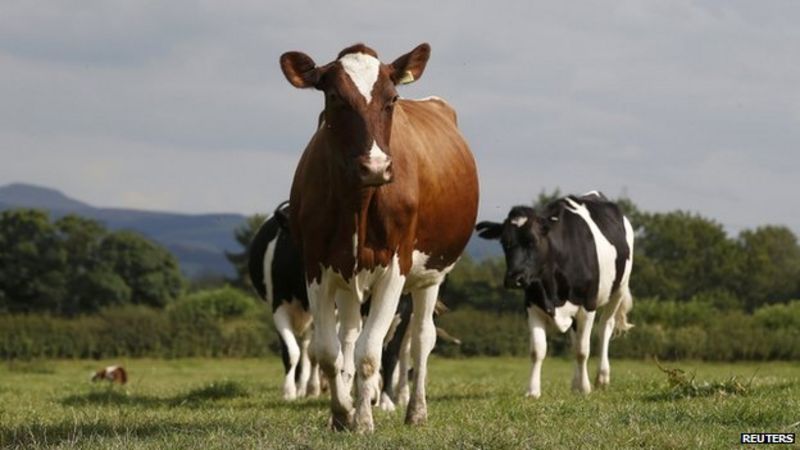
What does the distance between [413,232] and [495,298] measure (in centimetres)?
4384

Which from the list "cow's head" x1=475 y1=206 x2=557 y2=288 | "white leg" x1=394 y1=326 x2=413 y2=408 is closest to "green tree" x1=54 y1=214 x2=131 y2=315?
"cow's head" x1=475 y1=206 x2=557 y2=288

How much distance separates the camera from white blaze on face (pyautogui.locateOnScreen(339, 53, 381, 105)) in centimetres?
Result: 925

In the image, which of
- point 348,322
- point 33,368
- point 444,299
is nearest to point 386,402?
point 348,322

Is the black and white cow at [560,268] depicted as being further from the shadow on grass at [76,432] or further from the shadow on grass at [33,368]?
the shadow on grass at [33,368]

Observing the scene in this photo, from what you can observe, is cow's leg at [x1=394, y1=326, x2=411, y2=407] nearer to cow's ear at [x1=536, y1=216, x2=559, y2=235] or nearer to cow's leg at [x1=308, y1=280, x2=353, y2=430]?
cow's ear at [x1=536, y1=216, x2=559, y2=235]

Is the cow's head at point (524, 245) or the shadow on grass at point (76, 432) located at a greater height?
the cow's head at point (524, 245)

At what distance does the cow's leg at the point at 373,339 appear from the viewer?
963cm

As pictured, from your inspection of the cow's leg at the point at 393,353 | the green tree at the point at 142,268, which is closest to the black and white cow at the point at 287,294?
the cow's leg at the point at 393,353

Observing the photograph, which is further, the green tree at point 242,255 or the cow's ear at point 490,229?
the green tree at point 242,255

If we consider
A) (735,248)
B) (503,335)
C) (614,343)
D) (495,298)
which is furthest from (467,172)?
(735,248)

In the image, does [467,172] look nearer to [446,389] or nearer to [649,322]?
[446,389]

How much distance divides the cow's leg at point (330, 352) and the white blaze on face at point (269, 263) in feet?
24.5

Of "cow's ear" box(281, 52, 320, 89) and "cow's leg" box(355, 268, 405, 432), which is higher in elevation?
"cow's ear" box(281, 52, 320, 89)

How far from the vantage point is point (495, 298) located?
176 feet
